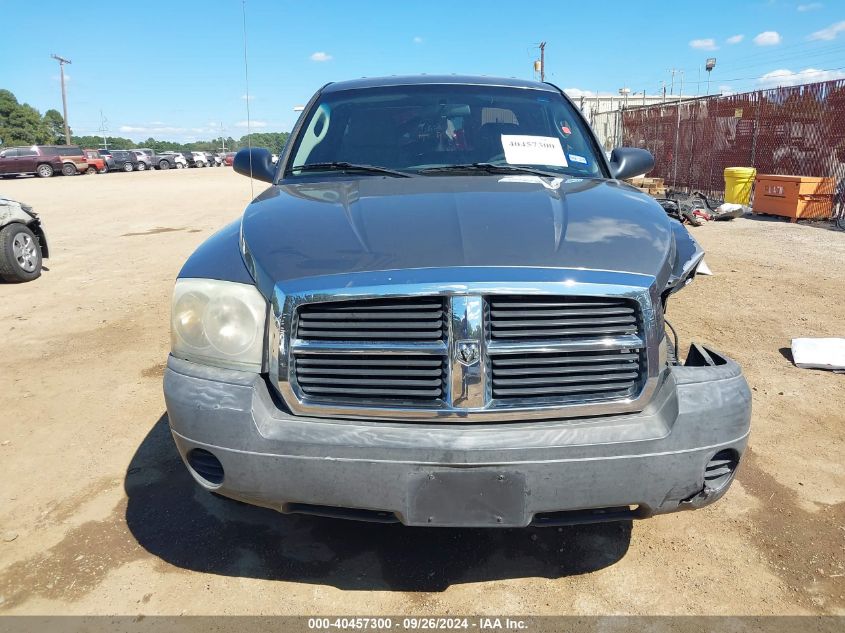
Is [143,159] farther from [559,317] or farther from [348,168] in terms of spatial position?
[559,317]

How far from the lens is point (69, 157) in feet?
130

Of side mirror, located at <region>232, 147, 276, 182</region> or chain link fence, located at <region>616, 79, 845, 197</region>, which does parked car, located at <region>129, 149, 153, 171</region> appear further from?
side mirror, located at <region>232, 147, 276, 182</region>

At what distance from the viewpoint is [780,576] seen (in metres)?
2.37

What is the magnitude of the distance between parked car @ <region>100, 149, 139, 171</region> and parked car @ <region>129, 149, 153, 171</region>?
382 millimetres

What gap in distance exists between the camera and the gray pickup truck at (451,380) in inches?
75.0

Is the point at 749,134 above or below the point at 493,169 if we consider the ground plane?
above

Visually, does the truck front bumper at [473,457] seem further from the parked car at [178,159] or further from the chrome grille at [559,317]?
the parked car at [178,159]

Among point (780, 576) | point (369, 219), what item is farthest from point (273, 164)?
point (780, 576)

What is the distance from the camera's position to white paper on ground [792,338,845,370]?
4387mm

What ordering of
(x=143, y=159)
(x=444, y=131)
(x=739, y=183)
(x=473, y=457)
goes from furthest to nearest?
(x=143, y=159) < (x=739, y=183) < (x=444, y=131) < (x=473, y=457)

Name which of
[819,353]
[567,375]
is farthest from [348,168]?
[819,353]

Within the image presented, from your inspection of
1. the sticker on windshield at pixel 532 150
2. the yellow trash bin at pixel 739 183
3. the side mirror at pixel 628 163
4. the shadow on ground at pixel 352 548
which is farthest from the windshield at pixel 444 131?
the yellow trash bin at pixel 739 183

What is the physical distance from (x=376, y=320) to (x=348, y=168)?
1394 mm

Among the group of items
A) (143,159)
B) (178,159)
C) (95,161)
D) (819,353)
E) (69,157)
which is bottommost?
(819,353)
